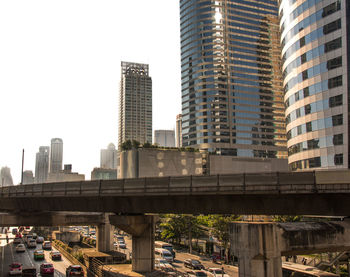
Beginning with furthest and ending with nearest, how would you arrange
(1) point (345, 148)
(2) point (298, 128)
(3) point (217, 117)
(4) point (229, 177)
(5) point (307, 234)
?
(3) point (217, 117)
(2) point (298, 128)
(1) point (345, 148)
(4) point (229, 177)
(5) point (307, 234)

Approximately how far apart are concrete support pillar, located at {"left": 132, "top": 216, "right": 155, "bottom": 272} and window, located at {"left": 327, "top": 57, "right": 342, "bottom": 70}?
1717 inches

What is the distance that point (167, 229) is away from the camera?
245ft

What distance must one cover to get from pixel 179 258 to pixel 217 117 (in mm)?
90150

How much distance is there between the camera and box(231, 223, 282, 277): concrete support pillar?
75.0 ft

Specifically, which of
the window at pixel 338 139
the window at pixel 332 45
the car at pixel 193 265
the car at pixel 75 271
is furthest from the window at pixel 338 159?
the car at pixel 75 271

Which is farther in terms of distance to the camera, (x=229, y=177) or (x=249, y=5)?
(x=249, y=5)

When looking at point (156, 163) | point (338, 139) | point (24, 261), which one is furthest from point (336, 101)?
point (156, 163)

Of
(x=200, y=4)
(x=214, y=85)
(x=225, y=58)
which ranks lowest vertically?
(x=214, y=85)

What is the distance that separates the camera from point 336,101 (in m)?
61.7

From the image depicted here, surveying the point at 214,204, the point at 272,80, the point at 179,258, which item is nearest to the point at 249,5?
the point at 272,80

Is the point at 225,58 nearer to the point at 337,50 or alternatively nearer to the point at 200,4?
the point at 200,4

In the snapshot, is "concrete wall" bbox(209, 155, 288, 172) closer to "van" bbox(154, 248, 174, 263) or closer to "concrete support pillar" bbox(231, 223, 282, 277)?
"van" bbox(154, 248, 174, 263)

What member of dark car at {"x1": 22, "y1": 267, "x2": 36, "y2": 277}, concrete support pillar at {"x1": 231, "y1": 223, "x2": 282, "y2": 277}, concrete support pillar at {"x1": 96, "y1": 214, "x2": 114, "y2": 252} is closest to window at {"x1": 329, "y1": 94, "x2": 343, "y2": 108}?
concrete support pillar at {"x1": 96, "y1": 214, "x2": 114, "y2": 252}

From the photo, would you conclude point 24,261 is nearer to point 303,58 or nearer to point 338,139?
point 338,139
